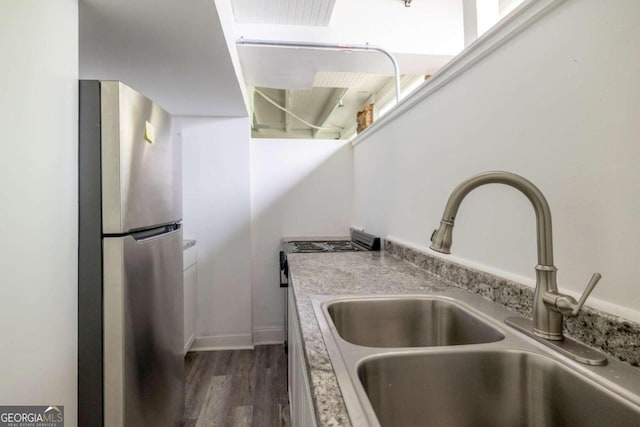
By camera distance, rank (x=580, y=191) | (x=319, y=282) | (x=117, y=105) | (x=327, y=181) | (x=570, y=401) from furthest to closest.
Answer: (x=327, y=181), (x=319, y=282), (x=117, y=105), (x=580, y=191), (x=570, y=401)

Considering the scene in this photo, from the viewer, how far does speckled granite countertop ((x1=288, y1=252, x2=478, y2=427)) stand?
492 millimetres

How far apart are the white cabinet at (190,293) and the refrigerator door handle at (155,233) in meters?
0.79

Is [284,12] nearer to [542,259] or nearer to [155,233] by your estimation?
[155,233]

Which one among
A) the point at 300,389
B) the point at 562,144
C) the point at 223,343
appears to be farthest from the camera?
the point at 223,343

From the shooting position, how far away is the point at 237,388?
200 centimetres

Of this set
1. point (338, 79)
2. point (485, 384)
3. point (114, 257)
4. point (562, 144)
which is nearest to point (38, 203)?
point (114, 257)

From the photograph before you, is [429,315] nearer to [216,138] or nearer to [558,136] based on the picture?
[558,136]

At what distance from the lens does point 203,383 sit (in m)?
2.05

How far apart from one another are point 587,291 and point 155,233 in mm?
1393

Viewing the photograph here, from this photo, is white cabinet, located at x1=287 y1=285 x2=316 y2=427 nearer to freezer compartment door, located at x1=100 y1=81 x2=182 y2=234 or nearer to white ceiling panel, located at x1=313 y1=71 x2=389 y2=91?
freezer compartment door, located at x1=100 y1=81 x2=182 y2=234

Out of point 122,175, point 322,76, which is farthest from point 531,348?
point 322,76

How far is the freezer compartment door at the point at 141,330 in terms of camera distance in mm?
991

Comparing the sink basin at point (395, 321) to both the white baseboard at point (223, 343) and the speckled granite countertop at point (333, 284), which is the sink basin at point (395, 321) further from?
the white baseboard at point (223, 343)

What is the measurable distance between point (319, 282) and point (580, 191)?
84cm
